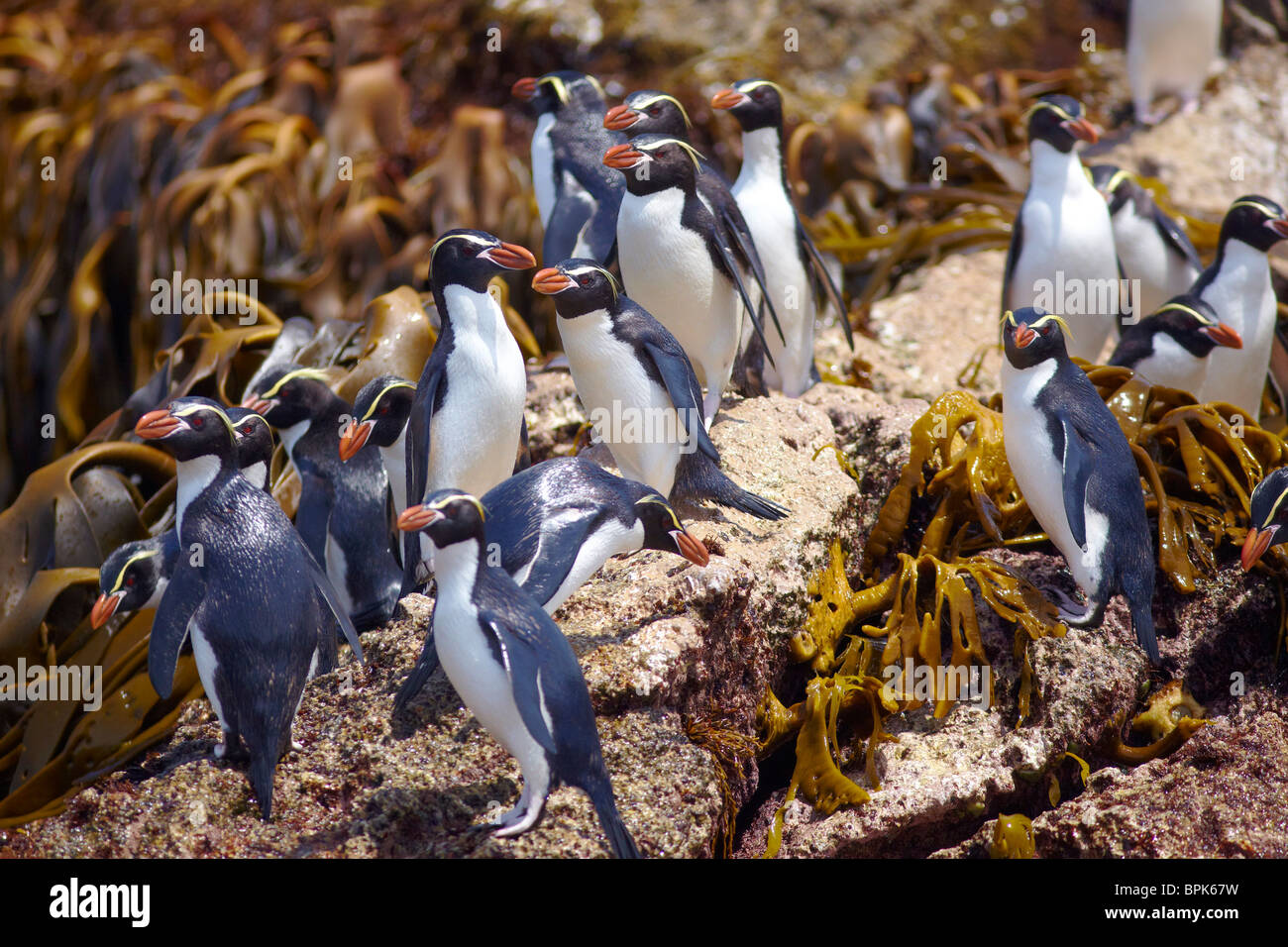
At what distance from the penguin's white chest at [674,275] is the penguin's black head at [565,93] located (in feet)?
3.28

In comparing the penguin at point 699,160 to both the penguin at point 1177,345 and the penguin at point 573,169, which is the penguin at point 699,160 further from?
the penguin at point 1177,345

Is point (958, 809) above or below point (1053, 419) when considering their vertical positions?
below

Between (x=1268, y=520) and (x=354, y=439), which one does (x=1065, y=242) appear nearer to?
(x=1268, y=520)

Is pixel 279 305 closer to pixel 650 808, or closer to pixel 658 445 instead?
pixel 658 445

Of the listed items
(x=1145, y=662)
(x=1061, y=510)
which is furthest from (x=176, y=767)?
(x=1145, y=662)

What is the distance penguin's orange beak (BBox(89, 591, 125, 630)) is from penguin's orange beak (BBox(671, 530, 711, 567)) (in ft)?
4.52

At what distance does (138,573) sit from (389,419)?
0.76 m

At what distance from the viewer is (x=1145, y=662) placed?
10.5 ft

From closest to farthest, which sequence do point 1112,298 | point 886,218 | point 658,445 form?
point 658,445 → point 1112,298 → point 886,218

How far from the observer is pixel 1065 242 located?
175 inches

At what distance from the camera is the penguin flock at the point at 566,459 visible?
233 centimetres

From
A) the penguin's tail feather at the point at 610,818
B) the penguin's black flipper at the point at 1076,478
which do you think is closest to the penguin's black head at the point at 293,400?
the penguin's tail feather at the point at 610,818
